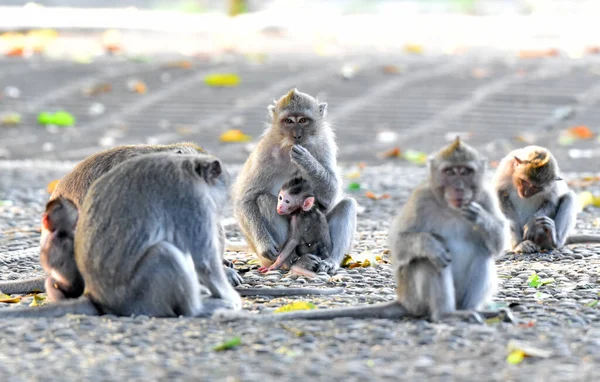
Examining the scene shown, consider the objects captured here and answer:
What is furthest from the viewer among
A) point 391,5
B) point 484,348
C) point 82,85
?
point 391,5

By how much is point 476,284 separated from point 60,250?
238cm

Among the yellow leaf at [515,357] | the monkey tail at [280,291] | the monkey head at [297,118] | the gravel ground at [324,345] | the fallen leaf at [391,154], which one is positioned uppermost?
the monkey head at [297,118]

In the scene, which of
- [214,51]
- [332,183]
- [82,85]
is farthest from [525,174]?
[214,51]

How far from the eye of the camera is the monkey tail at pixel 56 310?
5.87 meters

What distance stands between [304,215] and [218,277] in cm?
171

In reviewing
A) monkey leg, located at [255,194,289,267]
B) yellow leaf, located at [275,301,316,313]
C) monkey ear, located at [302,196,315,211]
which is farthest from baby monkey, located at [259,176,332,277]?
yellow leaf, located at [275,301,316,313]

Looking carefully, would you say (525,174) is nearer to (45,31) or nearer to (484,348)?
(484,348)

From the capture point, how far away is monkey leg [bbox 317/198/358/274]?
7.61 m

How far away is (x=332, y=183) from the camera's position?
25.3 ft

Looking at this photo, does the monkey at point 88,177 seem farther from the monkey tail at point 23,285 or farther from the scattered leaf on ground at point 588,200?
the scattered leaf on ground at point 588,200

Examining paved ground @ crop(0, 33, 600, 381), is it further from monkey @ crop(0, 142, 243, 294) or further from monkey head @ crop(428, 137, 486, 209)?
monkey head @ crop(428, 137, 486, 209)

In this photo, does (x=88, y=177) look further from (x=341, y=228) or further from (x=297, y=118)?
(x=341, y=228)

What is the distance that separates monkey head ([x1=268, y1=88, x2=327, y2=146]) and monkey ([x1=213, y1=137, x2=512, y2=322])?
2.14m

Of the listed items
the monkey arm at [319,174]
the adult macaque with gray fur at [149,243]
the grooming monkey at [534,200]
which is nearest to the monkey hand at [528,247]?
the grooming monkey at [534,200]
